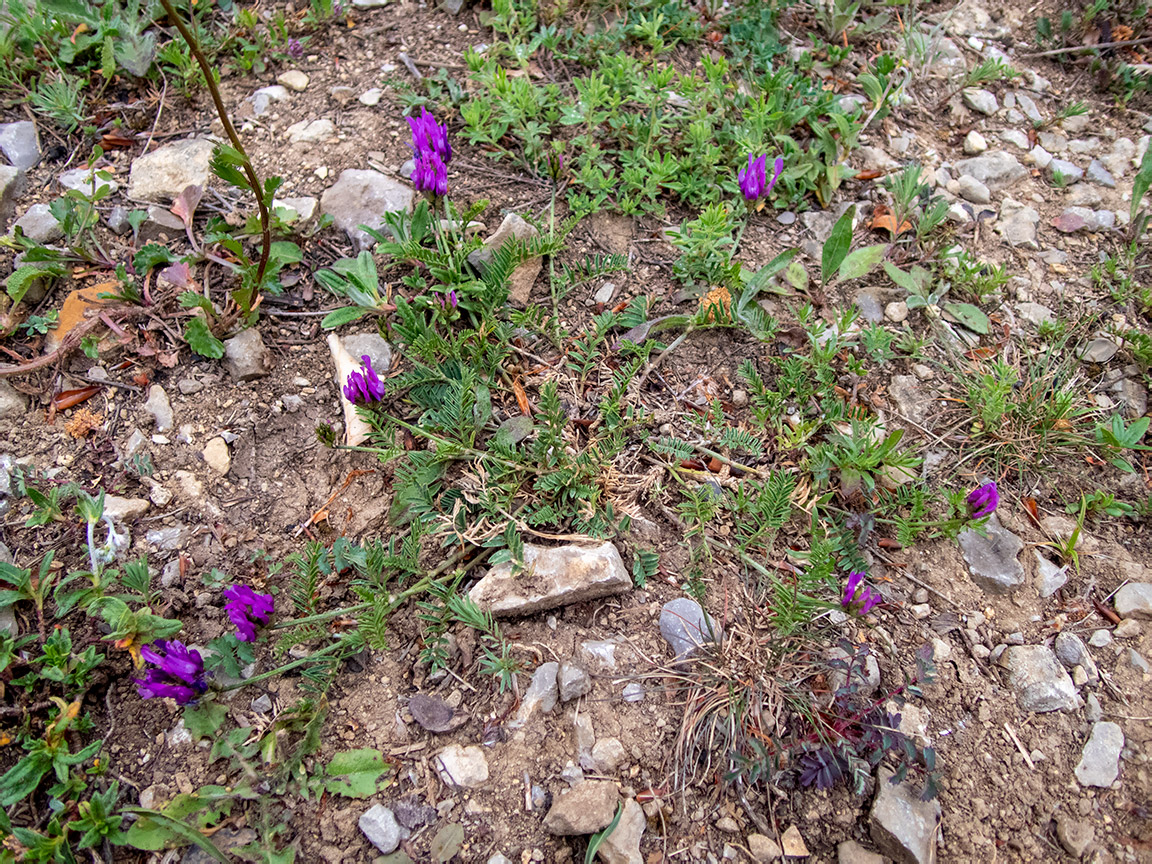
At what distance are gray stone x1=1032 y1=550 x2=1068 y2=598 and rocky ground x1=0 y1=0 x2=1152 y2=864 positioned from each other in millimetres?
12

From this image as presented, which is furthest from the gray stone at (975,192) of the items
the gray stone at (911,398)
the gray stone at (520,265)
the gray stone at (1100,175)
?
the gray stone at (520,265)

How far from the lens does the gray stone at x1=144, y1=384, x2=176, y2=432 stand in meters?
2.53

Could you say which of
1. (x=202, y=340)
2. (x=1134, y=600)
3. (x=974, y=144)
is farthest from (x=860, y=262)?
(x=202, y=340)

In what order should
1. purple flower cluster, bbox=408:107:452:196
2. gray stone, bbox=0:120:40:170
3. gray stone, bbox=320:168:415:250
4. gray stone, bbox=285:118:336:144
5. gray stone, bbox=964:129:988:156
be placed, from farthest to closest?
gray stone, bbox=964:129:988:156 → gray stone, bbox=285:118:336:144 → gray stone, bbox=0:120:40:170 → gray stone, bbox=320:168:415:250 → purple flower cluster, bbox=408:107:452:196

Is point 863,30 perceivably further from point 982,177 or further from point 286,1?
point 286,1

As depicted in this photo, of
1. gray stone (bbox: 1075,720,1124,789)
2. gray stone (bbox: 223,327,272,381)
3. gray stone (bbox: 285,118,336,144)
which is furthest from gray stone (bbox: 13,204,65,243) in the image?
gray stone (bbox: 1075,720,1124,789)

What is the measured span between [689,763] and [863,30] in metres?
3.41

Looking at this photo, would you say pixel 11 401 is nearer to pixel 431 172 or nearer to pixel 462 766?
pixel 431 172

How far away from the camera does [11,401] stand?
2512 millimetres

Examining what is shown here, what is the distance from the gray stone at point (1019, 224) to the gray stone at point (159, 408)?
10.7 ft

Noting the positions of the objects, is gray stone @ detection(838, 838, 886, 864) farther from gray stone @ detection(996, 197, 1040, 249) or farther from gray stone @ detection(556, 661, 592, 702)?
gray stone @ detection(996, 197, 1040, 249)

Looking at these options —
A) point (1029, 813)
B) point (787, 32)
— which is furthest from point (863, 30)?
point (1029, 813)

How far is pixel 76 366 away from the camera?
2.61m

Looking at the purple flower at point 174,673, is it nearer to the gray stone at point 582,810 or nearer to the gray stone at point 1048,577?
the gray stone at point 582,810
